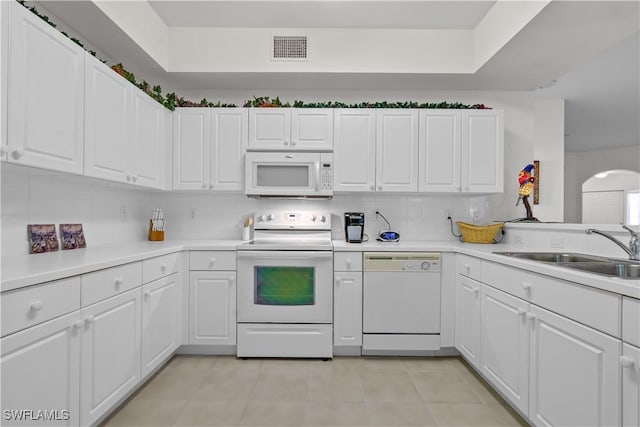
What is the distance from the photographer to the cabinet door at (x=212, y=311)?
2.60 meters

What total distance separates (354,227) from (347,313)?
762mm

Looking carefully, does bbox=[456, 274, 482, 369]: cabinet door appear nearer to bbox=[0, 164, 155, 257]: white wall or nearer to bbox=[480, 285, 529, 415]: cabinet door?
bbox=[480, 285, 529, 415]: cabinet door

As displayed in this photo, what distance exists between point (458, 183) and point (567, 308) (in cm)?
169

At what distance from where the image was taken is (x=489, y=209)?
329 cm

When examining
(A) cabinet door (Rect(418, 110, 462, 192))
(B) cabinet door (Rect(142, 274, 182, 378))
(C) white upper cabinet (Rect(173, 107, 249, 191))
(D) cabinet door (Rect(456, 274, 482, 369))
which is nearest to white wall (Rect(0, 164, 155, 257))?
(C) white upper cabinet (Rect(173, 107, 249, 191))

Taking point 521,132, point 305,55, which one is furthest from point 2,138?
point 521,132

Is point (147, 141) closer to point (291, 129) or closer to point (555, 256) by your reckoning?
point (291, 129)

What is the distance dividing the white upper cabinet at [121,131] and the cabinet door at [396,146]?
1.94 meters

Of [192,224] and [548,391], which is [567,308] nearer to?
[548,391]

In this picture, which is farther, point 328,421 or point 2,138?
point 328,421

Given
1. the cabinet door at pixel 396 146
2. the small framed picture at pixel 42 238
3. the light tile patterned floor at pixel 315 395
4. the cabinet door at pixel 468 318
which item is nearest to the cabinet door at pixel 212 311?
the light tile patterned floor at pixel 315 395

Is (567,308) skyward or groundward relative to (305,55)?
groundward

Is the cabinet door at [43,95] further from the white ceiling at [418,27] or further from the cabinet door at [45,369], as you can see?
the cabinet door at [45,369]

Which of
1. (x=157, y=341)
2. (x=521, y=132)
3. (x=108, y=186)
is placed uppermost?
(x=521, y=132)
